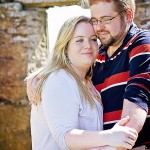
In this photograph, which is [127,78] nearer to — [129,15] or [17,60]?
[129,15]

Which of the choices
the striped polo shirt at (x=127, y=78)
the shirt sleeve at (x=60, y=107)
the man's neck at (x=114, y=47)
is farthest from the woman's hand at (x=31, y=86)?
the man's neck at (x=114, y=47)

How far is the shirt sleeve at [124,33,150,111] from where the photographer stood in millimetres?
1967

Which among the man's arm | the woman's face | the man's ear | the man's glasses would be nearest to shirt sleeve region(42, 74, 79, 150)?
the woman's face

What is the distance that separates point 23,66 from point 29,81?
10.3ft

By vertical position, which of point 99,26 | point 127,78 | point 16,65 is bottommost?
point 16,65

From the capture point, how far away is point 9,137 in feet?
18.5

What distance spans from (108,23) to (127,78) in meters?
0.35

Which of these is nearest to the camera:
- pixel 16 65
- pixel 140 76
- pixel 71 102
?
pixel 140 76

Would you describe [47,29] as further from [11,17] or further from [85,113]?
[85,113]

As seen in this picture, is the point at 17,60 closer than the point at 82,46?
No

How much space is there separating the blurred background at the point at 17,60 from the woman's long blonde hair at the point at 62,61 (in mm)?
3320

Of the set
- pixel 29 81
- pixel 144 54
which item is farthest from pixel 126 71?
pixel 29 81

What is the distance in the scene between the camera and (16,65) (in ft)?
18.4

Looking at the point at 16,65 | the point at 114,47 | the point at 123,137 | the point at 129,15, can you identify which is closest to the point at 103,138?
the point at 123,137
